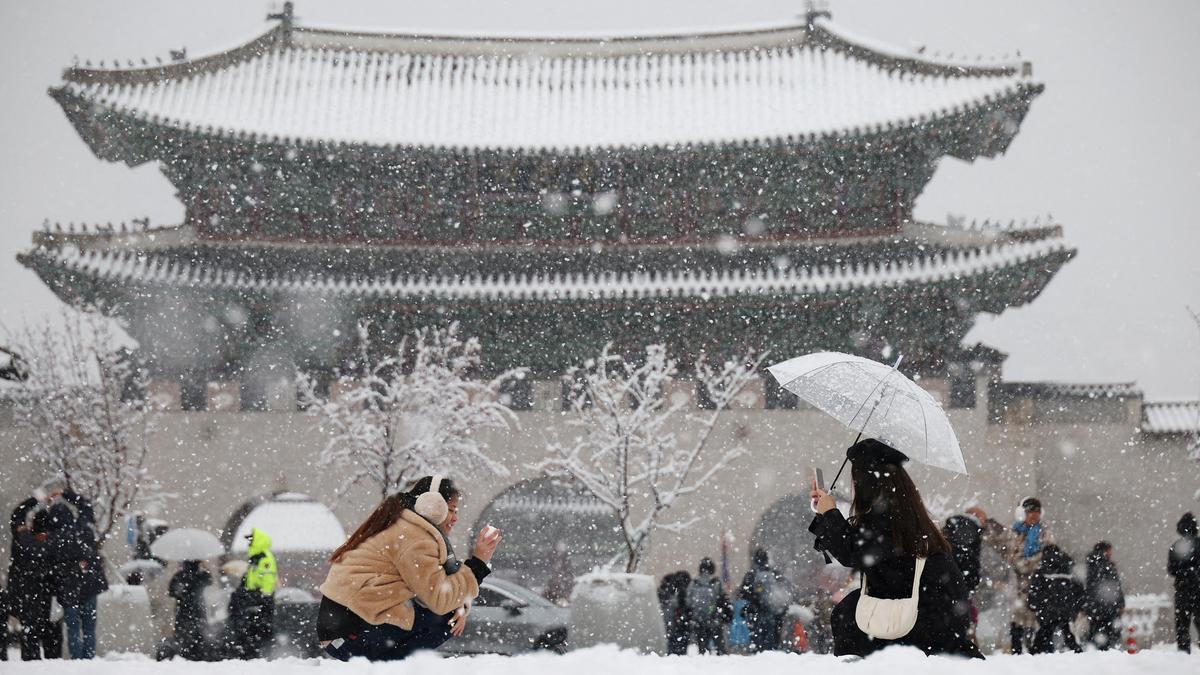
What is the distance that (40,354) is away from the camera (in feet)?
71.6

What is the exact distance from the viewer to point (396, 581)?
15.7 ft

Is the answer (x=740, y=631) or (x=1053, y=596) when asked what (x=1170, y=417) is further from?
(x=1053, y=596)

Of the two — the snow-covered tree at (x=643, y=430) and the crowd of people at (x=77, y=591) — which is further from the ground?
the snow-covered tree at (x=643, y=430)

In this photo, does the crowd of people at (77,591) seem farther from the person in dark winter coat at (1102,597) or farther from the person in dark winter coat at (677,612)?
the person in dark winter coat at (1102,597)

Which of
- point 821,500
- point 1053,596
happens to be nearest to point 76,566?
point 821,500

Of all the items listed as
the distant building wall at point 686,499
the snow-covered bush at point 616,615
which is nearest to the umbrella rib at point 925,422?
the snow-covered bush at point 616,615

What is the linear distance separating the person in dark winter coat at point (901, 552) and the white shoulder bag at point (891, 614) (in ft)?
0.06

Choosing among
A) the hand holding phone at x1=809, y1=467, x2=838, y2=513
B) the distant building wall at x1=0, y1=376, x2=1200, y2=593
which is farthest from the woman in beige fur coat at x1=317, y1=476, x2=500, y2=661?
the distant building wall at x1=0, y1=376, x2=1200, y2=593

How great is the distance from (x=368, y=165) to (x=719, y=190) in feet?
18.0

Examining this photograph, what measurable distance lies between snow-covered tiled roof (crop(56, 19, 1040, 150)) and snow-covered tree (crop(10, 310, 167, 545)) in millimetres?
4314

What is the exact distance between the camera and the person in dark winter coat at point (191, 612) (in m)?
9.67

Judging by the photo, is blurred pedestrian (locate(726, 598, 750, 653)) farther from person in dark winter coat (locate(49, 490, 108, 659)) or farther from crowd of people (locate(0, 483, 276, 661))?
person in dark winter coat (locate(49, 490, 108, 659))

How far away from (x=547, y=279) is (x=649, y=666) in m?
Result: 14.2

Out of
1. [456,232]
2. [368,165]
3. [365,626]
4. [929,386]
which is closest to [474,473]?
[456,232]
